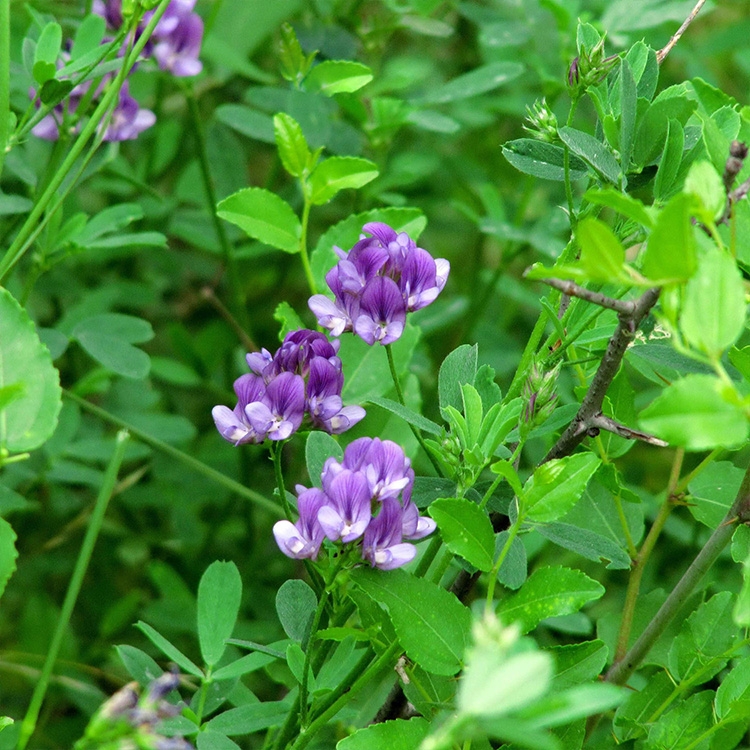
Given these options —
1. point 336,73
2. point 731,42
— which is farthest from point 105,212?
point 731,42

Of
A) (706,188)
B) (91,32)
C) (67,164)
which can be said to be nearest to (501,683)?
(706,188)

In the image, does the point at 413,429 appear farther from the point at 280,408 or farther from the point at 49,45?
the point at 49,45

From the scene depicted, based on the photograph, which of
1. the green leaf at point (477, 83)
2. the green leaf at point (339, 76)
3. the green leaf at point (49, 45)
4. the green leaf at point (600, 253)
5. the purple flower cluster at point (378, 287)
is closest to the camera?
the green leaf at point (600, 253)

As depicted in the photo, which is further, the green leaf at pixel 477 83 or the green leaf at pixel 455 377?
the green leaf at pixel 477 83

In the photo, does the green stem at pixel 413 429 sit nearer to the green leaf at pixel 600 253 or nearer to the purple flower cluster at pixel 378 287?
the purple flower cluster at pixel 378 287

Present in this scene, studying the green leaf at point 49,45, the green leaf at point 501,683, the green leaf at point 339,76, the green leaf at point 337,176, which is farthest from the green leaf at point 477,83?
the green leaf at point 501,683

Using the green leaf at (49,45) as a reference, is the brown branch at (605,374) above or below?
below
